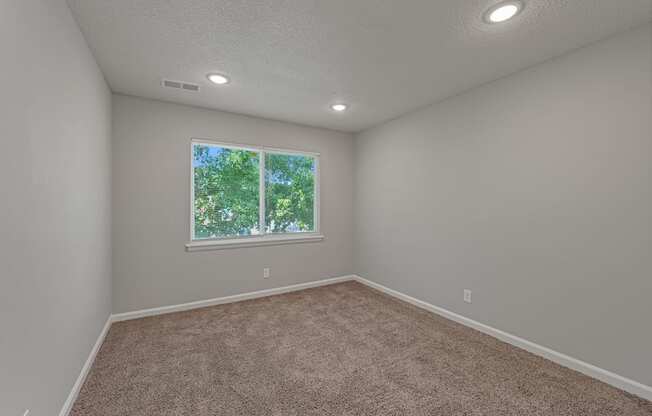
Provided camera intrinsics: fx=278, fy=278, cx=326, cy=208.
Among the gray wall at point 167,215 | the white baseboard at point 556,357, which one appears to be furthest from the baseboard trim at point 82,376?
the white baseboard at point 556,357

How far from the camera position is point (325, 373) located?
2088 mm

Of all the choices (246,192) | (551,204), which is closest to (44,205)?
(246,192)

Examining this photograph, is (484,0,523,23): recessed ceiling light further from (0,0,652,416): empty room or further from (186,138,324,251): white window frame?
(186,138,324,251): white window frame

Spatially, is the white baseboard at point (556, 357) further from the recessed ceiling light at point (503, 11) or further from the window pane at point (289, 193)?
the recessed ceiling light at point (503, 11)

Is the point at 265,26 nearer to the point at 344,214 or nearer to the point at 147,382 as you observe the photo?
the point at 147,382

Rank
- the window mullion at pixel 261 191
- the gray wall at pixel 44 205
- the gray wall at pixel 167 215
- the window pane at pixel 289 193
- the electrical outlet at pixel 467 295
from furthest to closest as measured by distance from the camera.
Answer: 1. the window pane at pixel 289 193
2. the window mullion at pixel 261 191
3. the gray wall at pixel 167 215
4. the electrical outlet at pixel 467 295
5. the gray wall at pixel 44 205

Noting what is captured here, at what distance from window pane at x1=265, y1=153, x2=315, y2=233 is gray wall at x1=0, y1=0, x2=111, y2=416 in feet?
6.70

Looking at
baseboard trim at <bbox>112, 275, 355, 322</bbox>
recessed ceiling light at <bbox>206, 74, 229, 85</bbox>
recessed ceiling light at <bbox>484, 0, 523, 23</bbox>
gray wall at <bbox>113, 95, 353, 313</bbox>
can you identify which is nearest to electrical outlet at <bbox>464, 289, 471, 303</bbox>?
baseboard trim at <bbox>112, 275, 355, 322</bbox>

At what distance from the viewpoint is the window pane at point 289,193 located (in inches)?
157

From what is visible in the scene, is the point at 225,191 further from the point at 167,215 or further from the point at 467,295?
the point at 467,295

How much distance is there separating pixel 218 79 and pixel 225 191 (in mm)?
1450

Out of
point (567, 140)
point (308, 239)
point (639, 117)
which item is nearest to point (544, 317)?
point (567, 140)

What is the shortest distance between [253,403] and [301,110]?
10.0ft

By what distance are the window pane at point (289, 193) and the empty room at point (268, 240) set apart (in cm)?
27
